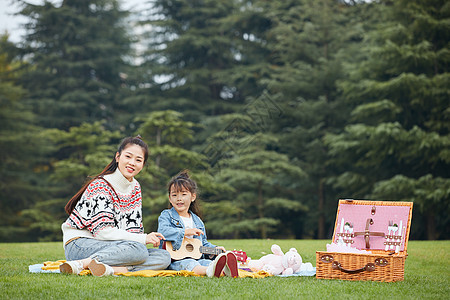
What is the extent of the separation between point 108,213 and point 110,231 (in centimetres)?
16

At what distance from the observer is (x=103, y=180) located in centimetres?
466

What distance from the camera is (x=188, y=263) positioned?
4758 millimetres

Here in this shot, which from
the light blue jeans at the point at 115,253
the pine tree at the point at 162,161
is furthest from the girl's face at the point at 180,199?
the pine tree at the point at 162,161

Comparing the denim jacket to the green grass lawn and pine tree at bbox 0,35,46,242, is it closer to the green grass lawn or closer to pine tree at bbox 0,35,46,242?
the green grass lawn

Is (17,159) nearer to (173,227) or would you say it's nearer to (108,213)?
(173,227)

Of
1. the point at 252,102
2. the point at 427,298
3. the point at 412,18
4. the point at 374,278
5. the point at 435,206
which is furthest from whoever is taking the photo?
the point at 252,102

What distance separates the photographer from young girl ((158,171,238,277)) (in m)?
4.45

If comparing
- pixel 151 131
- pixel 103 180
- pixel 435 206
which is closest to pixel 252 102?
pixel 151 131

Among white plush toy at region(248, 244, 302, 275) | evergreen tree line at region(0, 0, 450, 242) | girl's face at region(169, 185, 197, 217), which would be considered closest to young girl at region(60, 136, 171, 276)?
girl's face at region(169, 185, 197, 217)

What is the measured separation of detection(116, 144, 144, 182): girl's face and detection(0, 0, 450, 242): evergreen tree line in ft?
29.5

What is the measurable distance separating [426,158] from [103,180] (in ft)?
36.5

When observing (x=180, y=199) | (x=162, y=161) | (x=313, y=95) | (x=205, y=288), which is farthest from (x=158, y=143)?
(x=205, y=288)

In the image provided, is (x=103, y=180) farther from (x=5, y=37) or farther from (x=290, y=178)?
(x=5, y=37)

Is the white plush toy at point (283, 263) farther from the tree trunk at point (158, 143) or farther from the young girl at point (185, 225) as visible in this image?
the tree trunk at point (158, 143)
